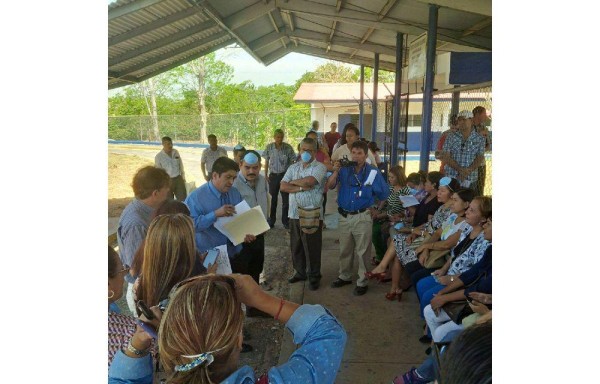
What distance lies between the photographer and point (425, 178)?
5.36m

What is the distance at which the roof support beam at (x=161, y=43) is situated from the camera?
749 cm

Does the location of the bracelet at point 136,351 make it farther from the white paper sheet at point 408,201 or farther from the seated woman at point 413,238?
the white paper sheet at point 408,201

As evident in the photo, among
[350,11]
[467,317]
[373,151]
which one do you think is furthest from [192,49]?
[467,317]

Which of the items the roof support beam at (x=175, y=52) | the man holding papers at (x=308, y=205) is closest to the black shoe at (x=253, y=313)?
the man holding papers at (x=308, y=205)

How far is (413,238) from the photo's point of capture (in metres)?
4.45

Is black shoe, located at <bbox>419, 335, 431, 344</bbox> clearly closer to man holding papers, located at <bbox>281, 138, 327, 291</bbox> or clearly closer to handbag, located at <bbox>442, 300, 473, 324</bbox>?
handbag, located at <bbox>442, 300, 473, 324</bbox>

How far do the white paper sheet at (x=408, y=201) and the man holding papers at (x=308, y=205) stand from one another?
88 centimetres

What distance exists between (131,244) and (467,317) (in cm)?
208

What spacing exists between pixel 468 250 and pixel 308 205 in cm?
195

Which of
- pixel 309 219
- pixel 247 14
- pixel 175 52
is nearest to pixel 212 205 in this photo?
pixel 309 219

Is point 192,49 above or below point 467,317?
above

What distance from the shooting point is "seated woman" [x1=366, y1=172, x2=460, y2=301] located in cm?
430

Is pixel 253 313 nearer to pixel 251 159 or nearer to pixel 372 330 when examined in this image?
pixel 372 330

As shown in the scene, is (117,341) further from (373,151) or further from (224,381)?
(373,151)
